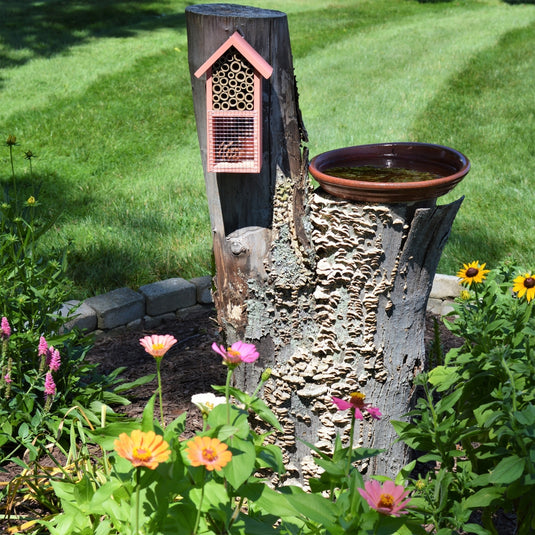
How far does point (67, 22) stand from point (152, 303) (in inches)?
401

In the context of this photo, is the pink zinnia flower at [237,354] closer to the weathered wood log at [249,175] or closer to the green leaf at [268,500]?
the green leaf at [268,500]

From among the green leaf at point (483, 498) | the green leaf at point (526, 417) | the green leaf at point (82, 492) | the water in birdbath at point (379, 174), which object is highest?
the water in birdbath at point (379, 174)

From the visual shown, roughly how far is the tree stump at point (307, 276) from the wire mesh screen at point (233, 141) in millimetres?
79

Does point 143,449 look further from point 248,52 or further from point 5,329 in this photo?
point 248,52

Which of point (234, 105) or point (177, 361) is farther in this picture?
point (177, 361)

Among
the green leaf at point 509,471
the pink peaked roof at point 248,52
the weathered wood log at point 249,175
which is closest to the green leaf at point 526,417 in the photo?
the green leaf at point 509,471

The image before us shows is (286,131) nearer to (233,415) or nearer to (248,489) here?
(233,415)

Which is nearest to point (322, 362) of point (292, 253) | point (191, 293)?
point (292, 253)

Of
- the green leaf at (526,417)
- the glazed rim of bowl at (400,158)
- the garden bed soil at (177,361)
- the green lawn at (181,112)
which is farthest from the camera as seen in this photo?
the green lawn at (181,112)

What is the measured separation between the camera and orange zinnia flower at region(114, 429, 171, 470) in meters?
1.45

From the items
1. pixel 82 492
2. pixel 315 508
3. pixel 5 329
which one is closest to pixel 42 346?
pixel 5 329

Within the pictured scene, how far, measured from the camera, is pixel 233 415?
72.0 inches

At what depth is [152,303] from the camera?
12.9 feet

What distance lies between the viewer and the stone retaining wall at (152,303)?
380 centimetres
